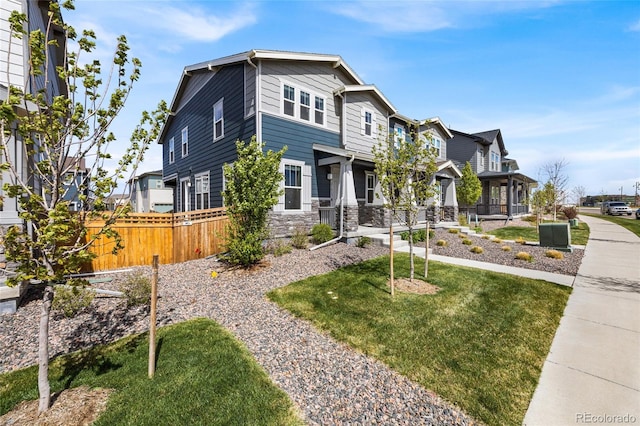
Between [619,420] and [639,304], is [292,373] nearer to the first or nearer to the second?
[619,420]

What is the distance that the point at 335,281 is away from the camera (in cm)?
682

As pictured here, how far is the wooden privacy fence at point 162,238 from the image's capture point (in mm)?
7973

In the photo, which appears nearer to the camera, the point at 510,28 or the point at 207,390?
the point at 207,390

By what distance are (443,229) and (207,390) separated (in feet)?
47.7

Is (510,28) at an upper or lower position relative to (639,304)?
upper

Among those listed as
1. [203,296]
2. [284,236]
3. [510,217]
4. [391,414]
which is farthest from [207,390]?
[510,217]

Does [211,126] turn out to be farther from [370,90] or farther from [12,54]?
[12,54]

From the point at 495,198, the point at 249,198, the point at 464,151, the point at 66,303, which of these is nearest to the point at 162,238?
the point at 249,198

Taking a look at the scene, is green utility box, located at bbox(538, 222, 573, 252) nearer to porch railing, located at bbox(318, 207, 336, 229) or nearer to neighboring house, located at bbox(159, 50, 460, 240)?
neighboring house, located at bbox(159, 50, 460, 240)

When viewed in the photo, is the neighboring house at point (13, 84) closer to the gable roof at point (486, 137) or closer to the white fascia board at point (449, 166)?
the white fascia board at point (449, 166)

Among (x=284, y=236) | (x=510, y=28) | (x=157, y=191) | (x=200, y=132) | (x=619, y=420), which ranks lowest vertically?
(x=619, y=420)

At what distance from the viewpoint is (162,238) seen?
857 cm

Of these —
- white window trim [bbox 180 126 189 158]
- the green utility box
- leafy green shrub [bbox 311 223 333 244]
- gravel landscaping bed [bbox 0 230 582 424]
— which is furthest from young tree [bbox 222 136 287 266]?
the green utility box

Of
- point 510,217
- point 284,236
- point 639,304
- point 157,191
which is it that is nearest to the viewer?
point 639,304
